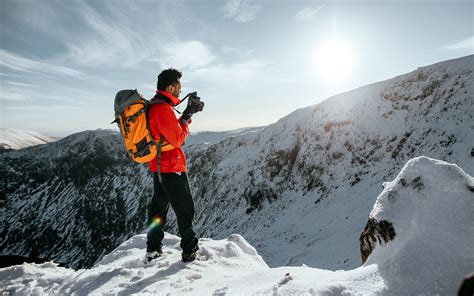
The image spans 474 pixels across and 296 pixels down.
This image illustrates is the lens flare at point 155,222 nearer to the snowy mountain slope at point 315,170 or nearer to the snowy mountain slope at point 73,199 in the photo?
the snowy mountain slope at point 315,170

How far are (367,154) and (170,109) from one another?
15.8 m

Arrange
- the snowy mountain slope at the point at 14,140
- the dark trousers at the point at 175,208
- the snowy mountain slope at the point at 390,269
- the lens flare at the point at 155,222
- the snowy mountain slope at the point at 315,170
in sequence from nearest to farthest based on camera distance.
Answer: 1. the snowy mountain slope at the point at 390,269
2. the dark trousers at the point at 175,208
3. the lens flare at the point at 155,222
4. the snowy mountain slope at the point at 315,170
5. the snowy mountain slope at the point at 14,140

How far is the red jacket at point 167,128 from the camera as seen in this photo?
4.25 metres

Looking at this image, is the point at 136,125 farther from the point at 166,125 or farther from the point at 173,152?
the point at 173,152

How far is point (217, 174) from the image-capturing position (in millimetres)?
26500

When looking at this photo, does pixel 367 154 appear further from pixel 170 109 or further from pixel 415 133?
pixel 170 109

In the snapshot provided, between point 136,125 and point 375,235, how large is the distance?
3.61m

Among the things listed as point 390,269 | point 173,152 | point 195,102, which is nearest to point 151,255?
point 173,152

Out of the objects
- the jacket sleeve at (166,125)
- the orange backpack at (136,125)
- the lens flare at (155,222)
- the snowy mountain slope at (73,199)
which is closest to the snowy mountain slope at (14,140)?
the snowy mountain slope at (73,199)

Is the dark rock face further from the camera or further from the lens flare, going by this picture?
the lens flare

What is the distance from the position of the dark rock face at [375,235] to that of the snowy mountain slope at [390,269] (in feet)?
0.09

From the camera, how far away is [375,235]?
2.92 m

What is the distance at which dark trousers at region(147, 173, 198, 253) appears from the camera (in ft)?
15.0

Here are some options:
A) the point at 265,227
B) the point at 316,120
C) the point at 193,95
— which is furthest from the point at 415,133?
the point at 193,95
